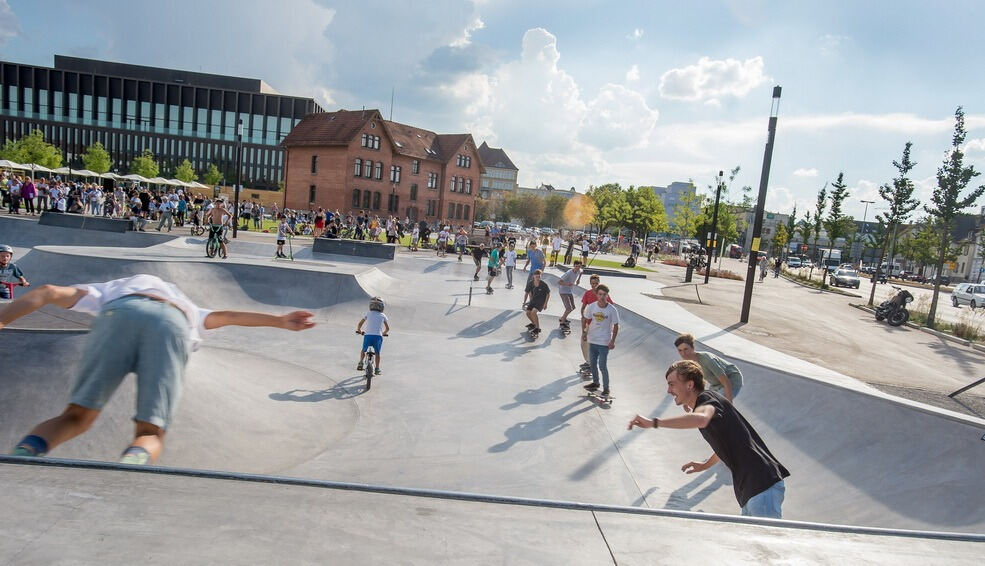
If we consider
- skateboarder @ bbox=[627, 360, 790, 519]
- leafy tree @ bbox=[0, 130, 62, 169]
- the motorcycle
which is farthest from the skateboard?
leafy tree @ bbox=[0, 130, 62, 169]

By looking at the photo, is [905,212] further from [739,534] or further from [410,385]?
[739,534]

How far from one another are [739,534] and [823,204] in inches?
1949

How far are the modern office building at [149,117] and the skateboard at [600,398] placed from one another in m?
77.3

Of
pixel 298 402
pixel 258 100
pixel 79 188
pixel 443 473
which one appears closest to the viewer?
pixel 443 473

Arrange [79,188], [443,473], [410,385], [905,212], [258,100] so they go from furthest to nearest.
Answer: [258,100], [79,188], [905,212], [410,385], [443,473]

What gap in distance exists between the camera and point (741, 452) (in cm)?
368

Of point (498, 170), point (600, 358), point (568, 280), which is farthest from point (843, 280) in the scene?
point (498, 170)

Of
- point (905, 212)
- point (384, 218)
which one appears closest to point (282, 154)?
point (384, 218)

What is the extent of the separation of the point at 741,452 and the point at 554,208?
114278 millimetres

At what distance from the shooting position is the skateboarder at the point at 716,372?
5.48 metres

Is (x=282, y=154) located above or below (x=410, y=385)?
above

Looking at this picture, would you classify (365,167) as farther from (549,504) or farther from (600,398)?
(549,504)

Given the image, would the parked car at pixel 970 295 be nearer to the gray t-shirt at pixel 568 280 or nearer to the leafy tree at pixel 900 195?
the leafy tree at pixel 900 195

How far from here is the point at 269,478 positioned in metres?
3.16
